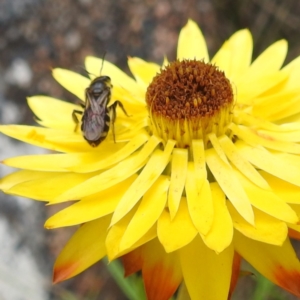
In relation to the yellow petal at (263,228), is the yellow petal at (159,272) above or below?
below

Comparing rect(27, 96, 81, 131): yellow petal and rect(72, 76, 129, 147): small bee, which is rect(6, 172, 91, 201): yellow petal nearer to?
rect(72, 76, 129, 147): small bee

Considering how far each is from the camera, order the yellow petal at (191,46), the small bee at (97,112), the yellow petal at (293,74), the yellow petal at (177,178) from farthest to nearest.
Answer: the yellow petal at (191,46)
the yellow petal at (293,74)
the small bee at (97,112)
the yellow petal at (177,178)

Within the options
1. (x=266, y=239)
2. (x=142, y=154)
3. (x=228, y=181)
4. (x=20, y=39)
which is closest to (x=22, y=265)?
(x=20, y=39)

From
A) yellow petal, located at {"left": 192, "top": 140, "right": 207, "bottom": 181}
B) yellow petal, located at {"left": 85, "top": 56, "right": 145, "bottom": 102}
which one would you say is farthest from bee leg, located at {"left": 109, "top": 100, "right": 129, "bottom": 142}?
yellow petal, located at {"left": 192, "top": 140, "right": 207, "bottom": 181}

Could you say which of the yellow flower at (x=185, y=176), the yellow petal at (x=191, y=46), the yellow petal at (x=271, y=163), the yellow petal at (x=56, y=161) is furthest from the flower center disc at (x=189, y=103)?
the yellow petal at (x=191, y=46)

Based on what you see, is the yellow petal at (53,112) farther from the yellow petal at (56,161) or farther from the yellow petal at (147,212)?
the yellow petal at (147,212)

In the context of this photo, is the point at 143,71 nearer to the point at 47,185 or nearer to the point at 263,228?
the point at 47,185

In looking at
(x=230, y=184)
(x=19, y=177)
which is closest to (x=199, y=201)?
(x=230, y=184)

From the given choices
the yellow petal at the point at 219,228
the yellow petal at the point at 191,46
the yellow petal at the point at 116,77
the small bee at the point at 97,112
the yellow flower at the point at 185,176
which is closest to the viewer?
the yellow petal at the point at 219,228

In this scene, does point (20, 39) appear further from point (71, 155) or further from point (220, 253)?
point (220, 253)
